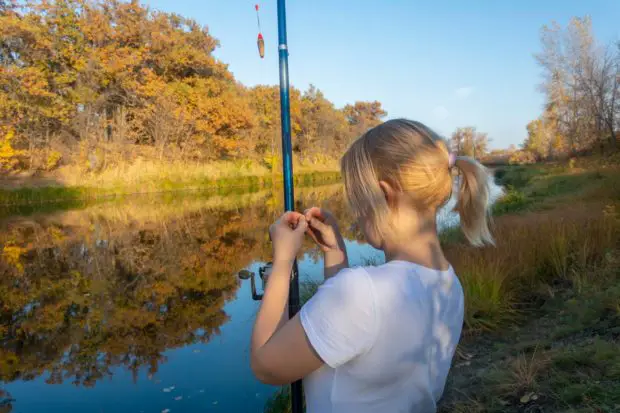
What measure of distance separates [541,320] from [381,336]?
11.4 feet

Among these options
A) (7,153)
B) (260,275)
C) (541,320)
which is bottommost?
(541,320)

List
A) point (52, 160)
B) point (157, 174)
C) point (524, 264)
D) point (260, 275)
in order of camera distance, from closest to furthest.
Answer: point (260, 275) → point (524, 264) → point (52, 160) → point (157, 174)

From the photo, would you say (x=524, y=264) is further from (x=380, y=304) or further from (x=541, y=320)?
(x=380, y=304)

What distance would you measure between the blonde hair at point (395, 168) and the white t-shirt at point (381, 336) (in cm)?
17

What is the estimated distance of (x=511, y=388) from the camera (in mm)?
2393

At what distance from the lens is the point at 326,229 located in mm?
1271

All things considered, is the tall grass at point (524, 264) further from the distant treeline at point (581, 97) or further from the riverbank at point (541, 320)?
the distant treeline at point (581, 97)

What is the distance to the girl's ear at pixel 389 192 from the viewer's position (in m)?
0.98

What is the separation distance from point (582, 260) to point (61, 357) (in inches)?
205

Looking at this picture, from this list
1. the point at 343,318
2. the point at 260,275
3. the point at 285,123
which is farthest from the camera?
the point at 285,123

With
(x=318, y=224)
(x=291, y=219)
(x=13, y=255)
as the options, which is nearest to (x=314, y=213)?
(x=318, y=224)

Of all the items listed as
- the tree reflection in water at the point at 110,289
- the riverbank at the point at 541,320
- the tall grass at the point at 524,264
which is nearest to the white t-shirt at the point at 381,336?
the riverbank at the point at 541,320

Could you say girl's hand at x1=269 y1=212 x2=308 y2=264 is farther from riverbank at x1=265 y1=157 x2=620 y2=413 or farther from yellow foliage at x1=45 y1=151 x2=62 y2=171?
yellow foliage at x1=45 y1=151 x2=62 y2=171

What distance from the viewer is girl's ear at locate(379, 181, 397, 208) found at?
3.22 ft
